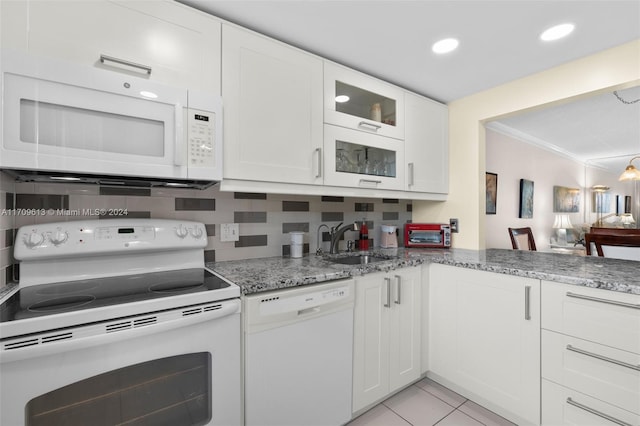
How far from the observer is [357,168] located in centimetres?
198

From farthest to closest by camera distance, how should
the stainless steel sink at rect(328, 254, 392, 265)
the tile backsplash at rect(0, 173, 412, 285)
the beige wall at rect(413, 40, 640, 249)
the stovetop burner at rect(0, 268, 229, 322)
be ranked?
the stainless steel sink at rect(328, 254, 392, 265) < the beige wall at rect(413, 40, 640, 249) < the tile backsplash at rect(0, 173, 412, 285) < the stovetop burner at rect(0, 268, 229, 322)

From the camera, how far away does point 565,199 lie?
16.6ft

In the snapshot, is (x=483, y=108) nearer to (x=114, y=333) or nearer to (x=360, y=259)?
(x=360, y=259)

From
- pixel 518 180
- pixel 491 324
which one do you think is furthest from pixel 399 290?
pixel 518 180

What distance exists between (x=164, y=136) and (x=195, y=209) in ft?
1.79

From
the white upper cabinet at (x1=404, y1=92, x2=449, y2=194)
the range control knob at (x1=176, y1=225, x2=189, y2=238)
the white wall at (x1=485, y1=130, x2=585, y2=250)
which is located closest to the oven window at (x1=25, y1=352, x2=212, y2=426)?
the range control knob at (x1=176, y1=225, x2=189, y2=238)

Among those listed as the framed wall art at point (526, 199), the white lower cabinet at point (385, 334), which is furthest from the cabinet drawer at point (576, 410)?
the framed wall art at point (526, 199)

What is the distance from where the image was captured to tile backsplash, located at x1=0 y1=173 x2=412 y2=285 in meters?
1.27

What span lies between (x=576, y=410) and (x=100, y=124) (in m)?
2.47

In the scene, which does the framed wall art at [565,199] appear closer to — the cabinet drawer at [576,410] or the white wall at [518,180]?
the white wall at [518,180]

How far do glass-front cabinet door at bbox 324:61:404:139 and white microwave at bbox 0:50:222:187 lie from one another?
77cm

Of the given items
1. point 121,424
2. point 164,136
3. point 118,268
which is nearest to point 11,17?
point 164,136

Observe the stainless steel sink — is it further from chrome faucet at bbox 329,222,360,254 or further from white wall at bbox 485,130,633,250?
white wall at bbox 485,130,633,250

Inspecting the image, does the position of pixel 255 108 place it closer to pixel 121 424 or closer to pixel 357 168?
pixel 357 168
